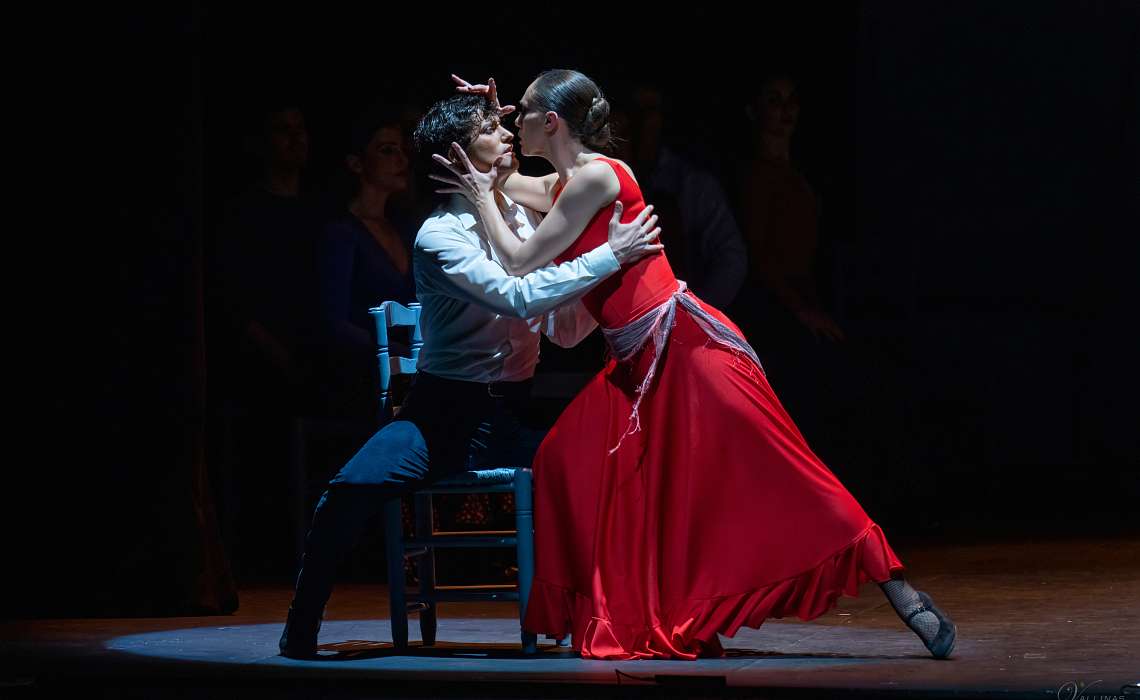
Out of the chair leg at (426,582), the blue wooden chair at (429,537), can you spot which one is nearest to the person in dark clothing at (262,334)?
the blue wooden chair at (429,537)

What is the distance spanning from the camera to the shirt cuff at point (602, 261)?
3.68 meters

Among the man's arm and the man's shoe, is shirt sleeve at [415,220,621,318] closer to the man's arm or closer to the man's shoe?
the man's shoe

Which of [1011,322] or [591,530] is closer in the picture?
[591,530]

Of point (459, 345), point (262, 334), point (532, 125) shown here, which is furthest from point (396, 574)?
point (262, 334)

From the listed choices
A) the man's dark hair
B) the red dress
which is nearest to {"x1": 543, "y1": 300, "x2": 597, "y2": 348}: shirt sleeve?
the red dress

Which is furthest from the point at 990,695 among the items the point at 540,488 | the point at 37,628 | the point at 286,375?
the point at 286,375

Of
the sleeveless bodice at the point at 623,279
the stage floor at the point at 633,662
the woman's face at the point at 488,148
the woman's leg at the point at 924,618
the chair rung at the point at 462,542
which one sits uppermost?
the woman's face at the point at 488,148

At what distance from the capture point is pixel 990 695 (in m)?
3.03

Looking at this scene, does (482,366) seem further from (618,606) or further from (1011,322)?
(1011,322)

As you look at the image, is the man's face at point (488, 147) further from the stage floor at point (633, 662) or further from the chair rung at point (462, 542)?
the stage floor at point (633, 662)

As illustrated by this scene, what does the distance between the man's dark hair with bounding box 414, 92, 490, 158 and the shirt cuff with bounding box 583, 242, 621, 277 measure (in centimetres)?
37

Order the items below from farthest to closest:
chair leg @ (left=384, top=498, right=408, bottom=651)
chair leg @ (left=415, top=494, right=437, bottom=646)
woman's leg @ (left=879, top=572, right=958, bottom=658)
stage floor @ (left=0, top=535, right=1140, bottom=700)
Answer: chair leg @ (left=415, top=494, right=437, bottom=646) → chair leg @ (left=384, top=498, right=408, bottom=651) → woman's leg @ (left=879, top=572, right=958, bottom=658) → stage floor @ (left=0, top=535, right=1140, bottom=700)

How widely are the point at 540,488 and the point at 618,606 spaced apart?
0.31m

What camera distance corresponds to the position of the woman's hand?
3.77 m
